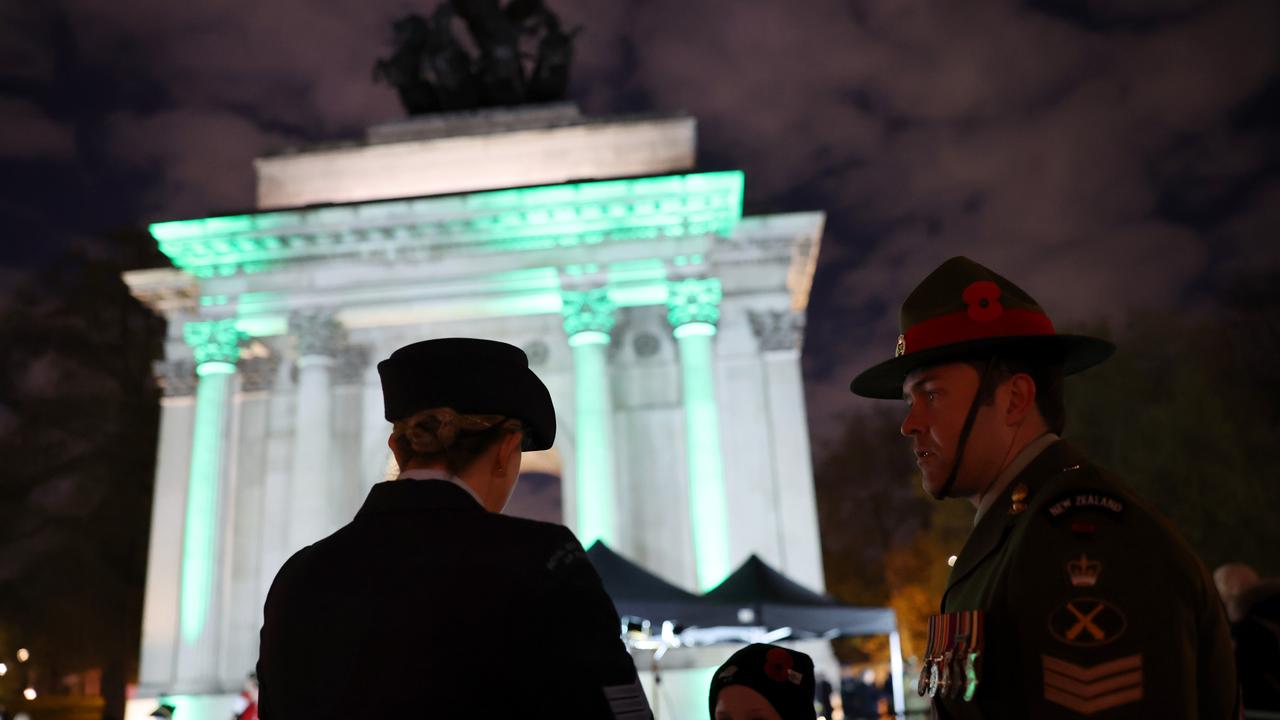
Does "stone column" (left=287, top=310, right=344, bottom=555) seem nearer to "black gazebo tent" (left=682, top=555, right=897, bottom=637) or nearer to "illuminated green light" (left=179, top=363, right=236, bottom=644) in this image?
"illuminated green light" (left=179, top=363, right=236, bottom=644)

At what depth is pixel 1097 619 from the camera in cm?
230

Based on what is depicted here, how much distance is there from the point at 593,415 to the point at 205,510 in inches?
394

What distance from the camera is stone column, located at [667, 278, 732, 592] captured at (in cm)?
2434

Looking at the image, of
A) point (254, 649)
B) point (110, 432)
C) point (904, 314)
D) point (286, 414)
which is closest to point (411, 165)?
point (286, 414)

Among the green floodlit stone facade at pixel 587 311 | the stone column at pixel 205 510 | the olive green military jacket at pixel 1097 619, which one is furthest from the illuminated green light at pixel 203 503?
the olive green military jacket at pixel 1097 619

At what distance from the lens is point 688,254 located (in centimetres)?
2614

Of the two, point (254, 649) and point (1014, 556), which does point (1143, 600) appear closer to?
point (1014, 556)

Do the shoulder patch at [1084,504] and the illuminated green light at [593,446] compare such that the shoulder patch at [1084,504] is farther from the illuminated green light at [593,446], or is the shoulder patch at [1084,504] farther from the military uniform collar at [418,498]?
the illuminated green light at [593,446]

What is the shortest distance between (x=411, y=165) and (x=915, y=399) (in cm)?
2818

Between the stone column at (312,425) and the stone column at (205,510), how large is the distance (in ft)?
6.00

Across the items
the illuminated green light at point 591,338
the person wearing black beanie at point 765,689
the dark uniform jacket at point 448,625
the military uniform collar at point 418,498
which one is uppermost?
the illuminated green light at point 591,338

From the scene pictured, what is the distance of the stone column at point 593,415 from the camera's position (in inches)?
964

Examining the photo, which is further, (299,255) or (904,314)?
(299,255)

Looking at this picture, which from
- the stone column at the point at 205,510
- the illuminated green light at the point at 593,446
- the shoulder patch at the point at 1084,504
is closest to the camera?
the shoulder patch at the point at 1084,504
